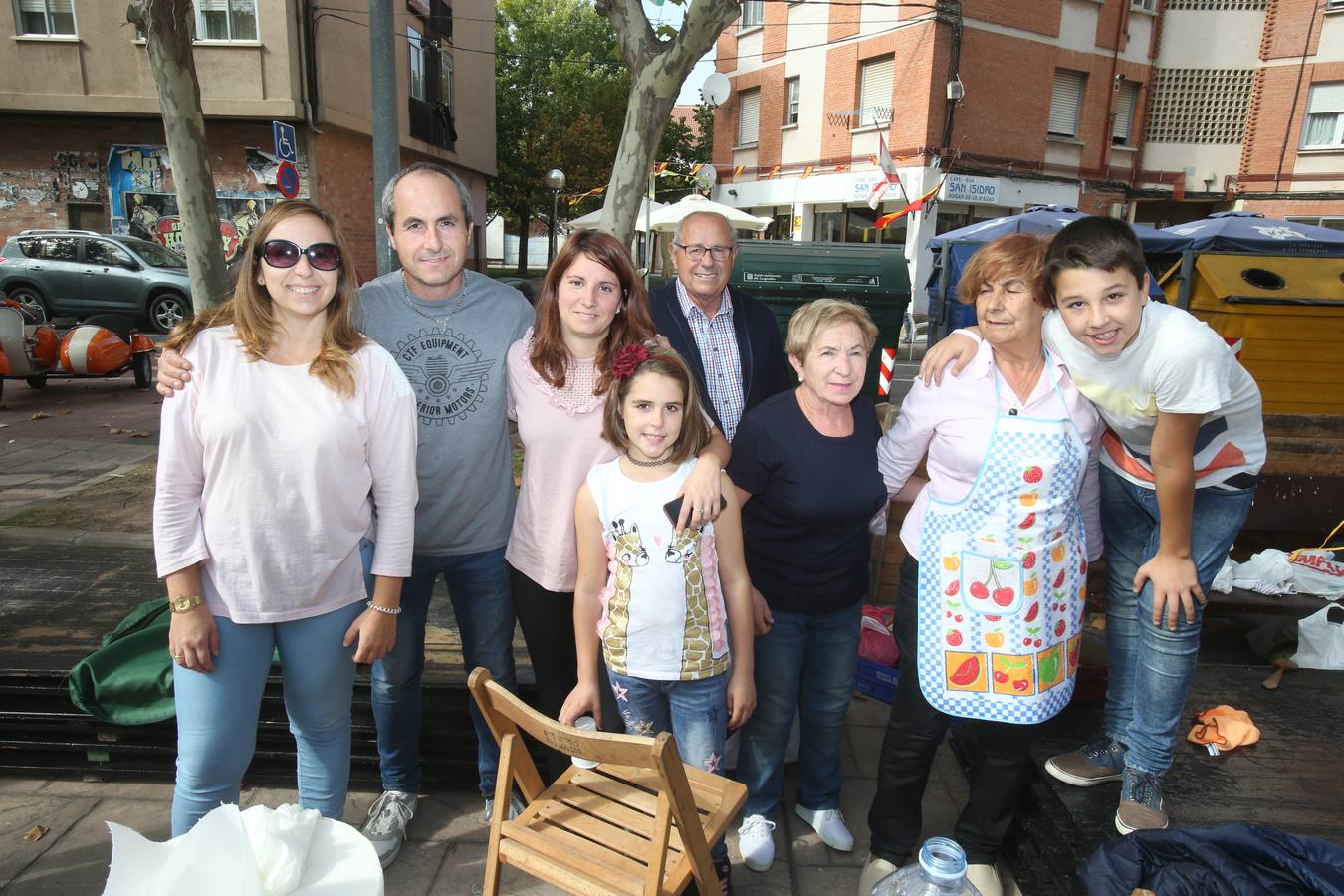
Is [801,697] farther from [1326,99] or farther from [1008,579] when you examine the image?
[1326,99]

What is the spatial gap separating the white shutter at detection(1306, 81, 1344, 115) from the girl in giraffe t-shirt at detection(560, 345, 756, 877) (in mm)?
24526

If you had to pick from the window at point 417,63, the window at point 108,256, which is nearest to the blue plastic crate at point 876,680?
the window at point 108,256

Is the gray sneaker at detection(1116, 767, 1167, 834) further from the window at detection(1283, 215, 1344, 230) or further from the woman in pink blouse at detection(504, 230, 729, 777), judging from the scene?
the window at detection(1283, 215, 1344, 230)

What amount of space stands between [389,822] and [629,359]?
5.45ft

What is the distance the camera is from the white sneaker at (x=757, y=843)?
247 cm

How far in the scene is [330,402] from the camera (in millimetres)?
1930

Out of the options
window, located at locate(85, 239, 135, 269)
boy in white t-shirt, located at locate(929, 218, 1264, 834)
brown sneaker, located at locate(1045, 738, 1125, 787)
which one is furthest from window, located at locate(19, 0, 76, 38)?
brown sneaker, located at locate(1045, 738, 1125, 787)

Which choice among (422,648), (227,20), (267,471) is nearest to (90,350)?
(227,20)

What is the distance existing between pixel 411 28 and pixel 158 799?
804 inches

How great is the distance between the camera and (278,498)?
1.91 metres

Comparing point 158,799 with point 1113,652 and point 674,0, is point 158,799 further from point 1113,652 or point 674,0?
point 674,0

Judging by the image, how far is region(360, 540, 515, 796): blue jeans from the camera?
2410mm

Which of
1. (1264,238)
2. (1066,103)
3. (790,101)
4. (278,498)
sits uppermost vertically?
(790,101)

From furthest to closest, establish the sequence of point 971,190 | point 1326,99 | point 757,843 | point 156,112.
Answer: point 1326,99 → point 971,190 → point 156,112 → point 757,843
